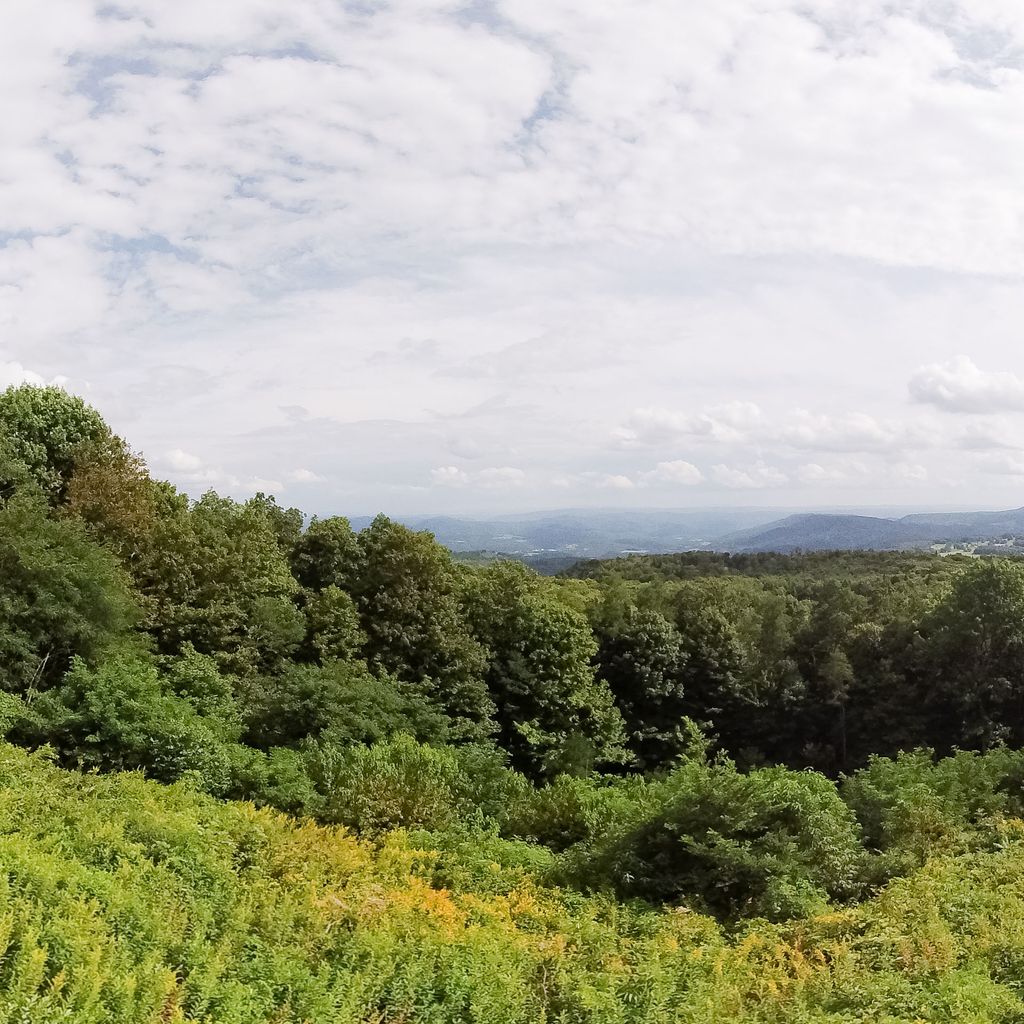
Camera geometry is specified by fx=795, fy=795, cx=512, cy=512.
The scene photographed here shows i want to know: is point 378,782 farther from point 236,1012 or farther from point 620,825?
point 236,1012

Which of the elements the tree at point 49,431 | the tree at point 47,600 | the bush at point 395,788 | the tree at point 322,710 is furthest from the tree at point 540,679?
the tree at point 49,431

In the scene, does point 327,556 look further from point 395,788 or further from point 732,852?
point 732,852

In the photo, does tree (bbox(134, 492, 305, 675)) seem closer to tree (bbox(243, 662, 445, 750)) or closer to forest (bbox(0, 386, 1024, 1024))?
forest (bbox(0, 386, 1024, 1024))

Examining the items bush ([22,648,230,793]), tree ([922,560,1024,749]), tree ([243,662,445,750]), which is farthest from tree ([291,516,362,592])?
tree ([922,560,1024,749])

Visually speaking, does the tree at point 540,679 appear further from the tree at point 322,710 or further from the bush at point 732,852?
the bush at point 732,852

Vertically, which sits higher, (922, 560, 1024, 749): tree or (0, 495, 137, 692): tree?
(0, 495, 137, 692): tree

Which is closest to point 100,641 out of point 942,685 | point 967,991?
point 967,991

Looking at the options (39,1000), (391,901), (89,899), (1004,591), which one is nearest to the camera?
(39,1000)
